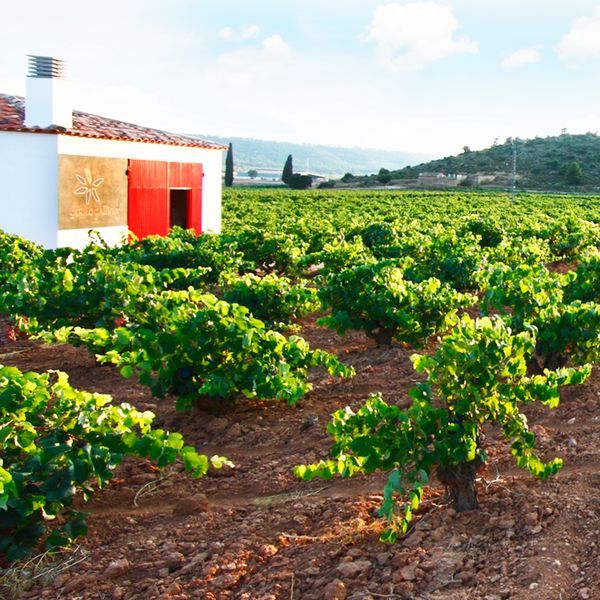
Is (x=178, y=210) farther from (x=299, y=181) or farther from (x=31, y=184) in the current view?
(x=299, y=181)

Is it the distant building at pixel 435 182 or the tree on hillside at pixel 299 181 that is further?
the tree on hillside at pixel 299 181

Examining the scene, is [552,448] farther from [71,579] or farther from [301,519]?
[71,579]

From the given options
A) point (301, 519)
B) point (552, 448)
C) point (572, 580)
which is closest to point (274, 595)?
point (301, 519)

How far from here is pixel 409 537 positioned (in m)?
4.44

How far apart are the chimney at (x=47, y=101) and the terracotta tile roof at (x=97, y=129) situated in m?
0.24

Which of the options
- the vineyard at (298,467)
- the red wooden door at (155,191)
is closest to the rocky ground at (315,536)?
the vineyard at (298,467)

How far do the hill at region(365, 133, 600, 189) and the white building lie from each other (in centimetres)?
6483

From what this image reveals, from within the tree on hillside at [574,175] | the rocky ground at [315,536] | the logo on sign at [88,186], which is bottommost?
the rocky ground at [315,536]

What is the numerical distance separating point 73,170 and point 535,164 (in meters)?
82.9

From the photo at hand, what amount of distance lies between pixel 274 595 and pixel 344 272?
506cm

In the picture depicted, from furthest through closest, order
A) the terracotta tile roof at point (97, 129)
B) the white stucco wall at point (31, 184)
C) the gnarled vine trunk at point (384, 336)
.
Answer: the terracotta tile roof at point (97, 129) → the white stucco wall at point (31, 184) → the gnarled vine trunk at point (384, 336)

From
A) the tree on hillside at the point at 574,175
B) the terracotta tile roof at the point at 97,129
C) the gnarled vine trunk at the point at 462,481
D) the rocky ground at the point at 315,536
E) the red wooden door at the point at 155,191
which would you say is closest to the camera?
the rocky ground at the point at 315,536

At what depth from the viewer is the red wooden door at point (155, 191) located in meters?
17.3

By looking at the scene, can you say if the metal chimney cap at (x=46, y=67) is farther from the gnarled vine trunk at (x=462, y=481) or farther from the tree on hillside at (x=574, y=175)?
the tree on hillside at (x=574, y=175)
